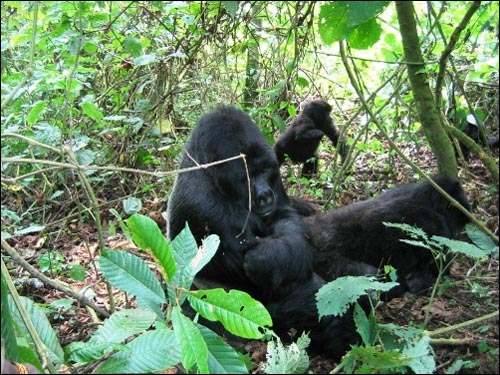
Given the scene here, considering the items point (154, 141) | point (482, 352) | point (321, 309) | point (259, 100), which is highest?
point (259, 100)

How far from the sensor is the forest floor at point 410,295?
257cm

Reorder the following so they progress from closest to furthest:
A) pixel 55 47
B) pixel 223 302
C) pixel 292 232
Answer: pixel 223 302, pixel 292 232, pixel 55 47

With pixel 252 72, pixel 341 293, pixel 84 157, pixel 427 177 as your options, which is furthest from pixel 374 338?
pixel 252 72

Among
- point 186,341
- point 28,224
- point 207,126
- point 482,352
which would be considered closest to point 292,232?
point 207,126

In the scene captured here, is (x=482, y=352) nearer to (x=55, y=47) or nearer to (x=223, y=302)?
(x=223, y=302)

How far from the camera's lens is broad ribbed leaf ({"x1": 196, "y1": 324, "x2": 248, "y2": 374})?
1.70 meters

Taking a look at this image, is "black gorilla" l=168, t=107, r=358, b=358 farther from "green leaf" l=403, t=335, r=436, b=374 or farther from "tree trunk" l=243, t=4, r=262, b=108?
"tree trunk" l=243, t=4, r=262, b=108

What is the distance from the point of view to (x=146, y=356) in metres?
1.69

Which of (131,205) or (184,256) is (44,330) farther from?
(131,205)

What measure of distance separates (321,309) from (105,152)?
3.19m

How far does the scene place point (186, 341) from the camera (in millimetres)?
1612

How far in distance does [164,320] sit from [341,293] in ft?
2.94

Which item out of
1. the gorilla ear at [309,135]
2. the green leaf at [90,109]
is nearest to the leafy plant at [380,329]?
the green leaf at [90,109]

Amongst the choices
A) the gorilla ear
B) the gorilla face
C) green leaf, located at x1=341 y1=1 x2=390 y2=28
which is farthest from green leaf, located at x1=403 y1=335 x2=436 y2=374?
the gorilla ear
